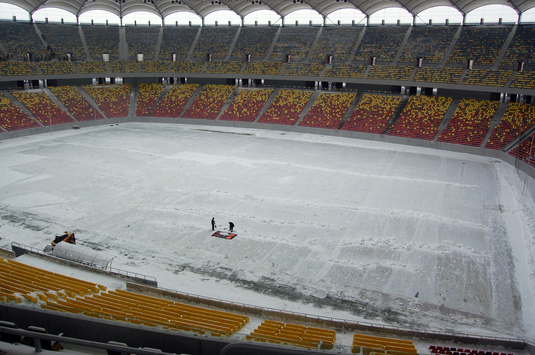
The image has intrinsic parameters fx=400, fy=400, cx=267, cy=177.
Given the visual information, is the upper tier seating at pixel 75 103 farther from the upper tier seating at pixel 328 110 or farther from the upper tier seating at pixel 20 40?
the upper tier seating at pixel 328 110

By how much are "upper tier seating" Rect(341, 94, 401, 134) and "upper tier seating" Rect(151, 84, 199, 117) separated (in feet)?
82.7

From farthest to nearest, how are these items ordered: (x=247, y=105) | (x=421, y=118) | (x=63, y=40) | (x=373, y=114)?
(x=63, y=40) → (x=247, y=105) → (x=373, y=114) → (x=421, y=118)

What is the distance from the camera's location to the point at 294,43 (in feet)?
207

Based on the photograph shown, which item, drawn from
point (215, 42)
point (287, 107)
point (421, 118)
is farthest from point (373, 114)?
point (215, 42)

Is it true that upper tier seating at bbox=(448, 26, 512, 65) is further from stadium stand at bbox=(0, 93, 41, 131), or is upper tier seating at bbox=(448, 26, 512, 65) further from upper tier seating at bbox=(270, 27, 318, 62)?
stadium stand at bbox=(0, 93, 41, 131)

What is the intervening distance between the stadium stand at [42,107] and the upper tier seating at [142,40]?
1698cm

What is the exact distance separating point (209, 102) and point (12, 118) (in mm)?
25441

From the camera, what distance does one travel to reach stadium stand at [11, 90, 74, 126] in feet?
169

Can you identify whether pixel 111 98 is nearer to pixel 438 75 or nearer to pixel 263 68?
pixel 263 68

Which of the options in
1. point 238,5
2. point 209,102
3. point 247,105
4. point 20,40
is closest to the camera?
point 247,105

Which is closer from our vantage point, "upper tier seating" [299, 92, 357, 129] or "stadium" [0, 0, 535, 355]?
"stadium" [0, 0, 535, 355]

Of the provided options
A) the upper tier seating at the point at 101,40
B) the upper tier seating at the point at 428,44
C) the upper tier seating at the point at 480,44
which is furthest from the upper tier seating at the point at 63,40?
the upper tier seating at the point at 480,44

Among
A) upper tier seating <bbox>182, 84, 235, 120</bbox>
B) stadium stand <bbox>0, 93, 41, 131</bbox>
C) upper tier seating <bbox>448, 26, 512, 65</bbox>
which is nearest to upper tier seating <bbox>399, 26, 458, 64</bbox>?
upper tier seating <bbox>448, 26, 512, 65</bbox>

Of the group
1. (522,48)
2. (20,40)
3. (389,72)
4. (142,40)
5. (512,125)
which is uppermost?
(142,40)
